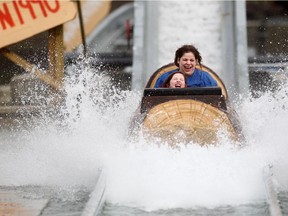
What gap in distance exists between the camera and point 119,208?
5738 millimetres

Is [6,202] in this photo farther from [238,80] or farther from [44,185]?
[238,80]

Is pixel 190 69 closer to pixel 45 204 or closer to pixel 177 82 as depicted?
pixel 177 82

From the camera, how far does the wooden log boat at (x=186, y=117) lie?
6664mm

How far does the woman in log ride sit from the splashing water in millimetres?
513

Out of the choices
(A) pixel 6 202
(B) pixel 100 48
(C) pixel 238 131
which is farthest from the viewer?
(B) pixel 100 48

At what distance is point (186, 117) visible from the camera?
22.6ft

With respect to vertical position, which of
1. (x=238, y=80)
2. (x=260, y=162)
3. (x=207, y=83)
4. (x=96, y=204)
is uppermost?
(x=238, y=80)

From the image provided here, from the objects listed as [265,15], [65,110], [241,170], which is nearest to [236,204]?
[241,170]

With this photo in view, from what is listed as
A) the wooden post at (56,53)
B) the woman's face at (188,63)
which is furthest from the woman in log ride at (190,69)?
the wooden post at (56,53)

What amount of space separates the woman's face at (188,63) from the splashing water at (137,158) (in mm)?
709

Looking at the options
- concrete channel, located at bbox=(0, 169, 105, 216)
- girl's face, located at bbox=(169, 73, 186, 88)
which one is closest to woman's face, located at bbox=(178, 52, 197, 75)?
girl's face, located at bbox=(169, 73, 186, 88)

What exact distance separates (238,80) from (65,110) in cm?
267

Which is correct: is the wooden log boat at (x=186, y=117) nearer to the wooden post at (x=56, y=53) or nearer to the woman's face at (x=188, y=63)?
the woman's face at (x=188, y=63)

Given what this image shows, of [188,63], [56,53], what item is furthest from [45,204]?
[56,53]
